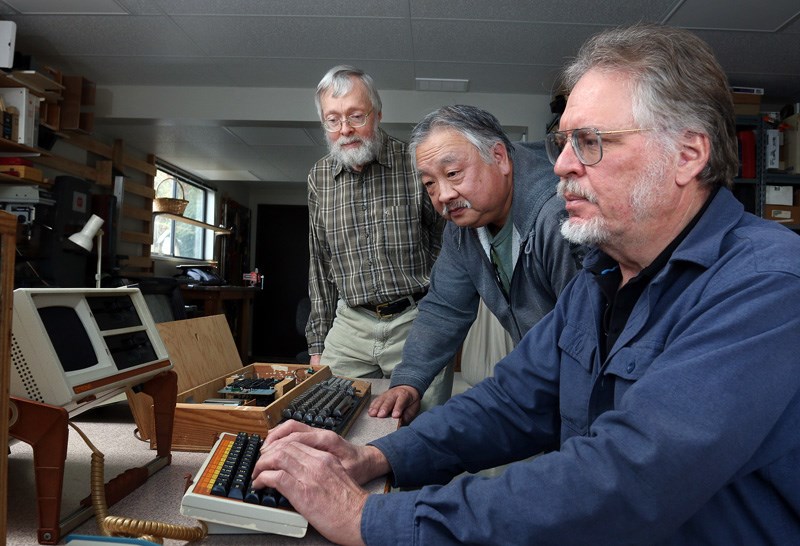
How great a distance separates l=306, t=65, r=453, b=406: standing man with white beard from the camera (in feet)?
6.39

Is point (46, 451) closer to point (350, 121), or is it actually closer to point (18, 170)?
point (350, 121)

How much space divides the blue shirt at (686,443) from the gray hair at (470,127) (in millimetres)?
772

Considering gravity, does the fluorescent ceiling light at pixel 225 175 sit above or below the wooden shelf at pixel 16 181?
above

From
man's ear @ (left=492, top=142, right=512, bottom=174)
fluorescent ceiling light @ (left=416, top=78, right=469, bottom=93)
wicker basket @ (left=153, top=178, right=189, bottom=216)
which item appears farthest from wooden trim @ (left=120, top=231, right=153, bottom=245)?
man's ear @ (left=492, top=142, right=512, bottom=174)

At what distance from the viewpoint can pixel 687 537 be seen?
702 millimetres

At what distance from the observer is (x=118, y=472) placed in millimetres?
950

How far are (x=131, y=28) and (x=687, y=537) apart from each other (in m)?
4.03

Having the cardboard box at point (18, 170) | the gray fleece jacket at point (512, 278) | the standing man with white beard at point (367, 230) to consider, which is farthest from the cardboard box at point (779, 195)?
the cardboard box at point (18, 170)

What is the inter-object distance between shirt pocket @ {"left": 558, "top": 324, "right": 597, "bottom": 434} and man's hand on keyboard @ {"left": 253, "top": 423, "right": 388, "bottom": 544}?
387 millimetres

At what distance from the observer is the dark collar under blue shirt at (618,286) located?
35.7 inches

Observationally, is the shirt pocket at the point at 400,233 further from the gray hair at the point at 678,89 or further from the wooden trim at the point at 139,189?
the wooden trim at the point at 139,189

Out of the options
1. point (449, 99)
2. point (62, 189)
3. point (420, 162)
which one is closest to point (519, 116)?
point (449, 99)

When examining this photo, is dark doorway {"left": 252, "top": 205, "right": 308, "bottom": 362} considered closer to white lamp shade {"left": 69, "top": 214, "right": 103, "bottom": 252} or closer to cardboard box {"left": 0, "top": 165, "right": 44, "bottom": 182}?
cardboard box {"left": 0, "top": 165, "right": 44, "bottom": 182}

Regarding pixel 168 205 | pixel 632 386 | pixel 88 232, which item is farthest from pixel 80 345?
pixel 168 205
